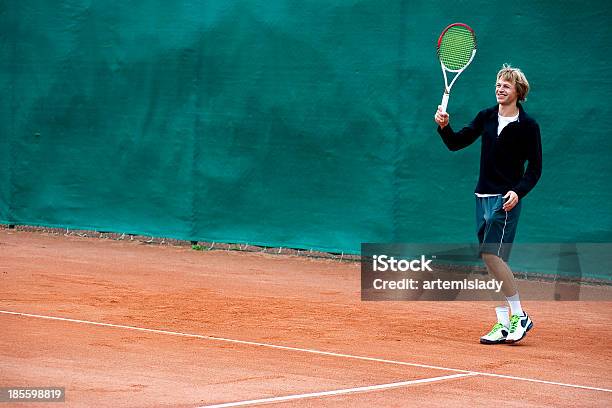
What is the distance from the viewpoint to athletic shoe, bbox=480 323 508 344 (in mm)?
6227

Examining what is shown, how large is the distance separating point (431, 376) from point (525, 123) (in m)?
1.84

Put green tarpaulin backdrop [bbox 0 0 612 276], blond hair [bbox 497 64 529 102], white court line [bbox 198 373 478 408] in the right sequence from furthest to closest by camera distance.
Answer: green tarpaulin backdrop [bbox 0 0 612 276], blond hair [bbox 497 64 529 102], white court line [bbox 198 373 478 408]

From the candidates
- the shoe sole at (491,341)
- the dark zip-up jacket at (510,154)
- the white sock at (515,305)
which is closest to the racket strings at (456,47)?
the dark zip-up jacket at (510,154)

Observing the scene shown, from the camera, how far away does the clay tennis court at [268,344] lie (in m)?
4.64

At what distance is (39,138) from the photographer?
12.3 m

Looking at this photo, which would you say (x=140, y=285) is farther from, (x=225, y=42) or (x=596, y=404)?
(x=596, y=404)

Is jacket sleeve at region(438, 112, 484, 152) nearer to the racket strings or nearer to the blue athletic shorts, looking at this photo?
the blue athletic shorts

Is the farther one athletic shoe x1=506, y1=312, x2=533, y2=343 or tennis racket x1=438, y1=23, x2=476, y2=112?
tennis racket x1=438, y1=23, x2=476, y2=112

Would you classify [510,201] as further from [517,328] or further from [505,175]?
[517,328]

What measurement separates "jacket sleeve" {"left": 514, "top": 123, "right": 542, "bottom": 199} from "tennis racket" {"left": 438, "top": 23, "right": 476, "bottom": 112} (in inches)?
38.7

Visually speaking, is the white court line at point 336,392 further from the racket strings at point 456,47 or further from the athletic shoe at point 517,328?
the racket strings at point 456,47

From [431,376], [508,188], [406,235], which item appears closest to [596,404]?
[431,376]

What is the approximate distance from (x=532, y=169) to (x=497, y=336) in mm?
991

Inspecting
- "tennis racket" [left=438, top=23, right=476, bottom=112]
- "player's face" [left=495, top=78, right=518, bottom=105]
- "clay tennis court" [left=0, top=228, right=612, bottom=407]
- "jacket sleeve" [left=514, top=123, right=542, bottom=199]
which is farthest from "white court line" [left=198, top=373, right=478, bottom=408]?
"tennis racket" [left=438, top=23, right=476, bottom=112]
